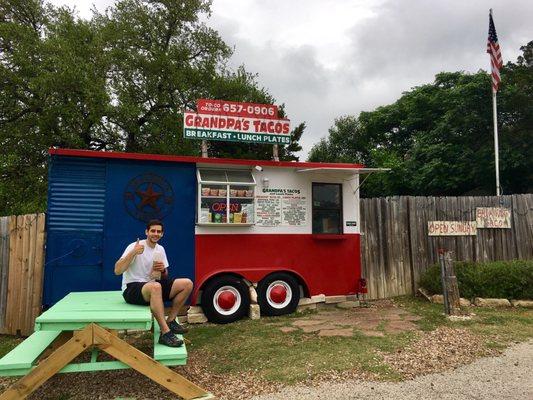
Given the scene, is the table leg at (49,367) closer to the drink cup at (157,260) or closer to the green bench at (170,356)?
the green bench at (170,356)

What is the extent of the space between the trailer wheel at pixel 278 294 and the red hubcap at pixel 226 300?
52 cm

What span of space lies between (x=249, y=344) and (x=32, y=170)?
1494 centimetres

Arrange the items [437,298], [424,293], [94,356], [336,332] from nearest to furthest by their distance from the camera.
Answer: [94,356] < [336,332] < [437,298] < [424,293]

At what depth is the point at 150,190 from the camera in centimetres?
736

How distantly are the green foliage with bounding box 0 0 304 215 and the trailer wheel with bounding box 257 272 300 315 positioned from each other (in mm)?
10548

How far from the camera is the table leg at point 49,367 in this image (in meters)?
3.83

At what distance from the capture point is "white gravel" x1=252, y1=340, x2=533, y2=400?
13.8 feet

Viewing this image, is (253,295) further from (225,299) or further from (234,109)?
(234,109)

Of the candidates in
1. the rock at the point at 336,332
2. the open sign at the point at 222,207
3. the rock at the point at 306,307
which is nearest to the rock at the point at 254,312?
the rock at the point at 306,307

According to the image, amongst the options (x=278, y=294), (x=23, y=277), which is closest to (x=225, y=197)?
(x=278, y=294)

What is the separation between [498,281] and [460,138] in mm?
17575

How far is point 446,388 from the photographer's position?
439cm

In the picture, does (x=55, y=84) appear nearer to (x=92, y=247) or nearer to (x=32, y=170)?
(x=32, y=170)

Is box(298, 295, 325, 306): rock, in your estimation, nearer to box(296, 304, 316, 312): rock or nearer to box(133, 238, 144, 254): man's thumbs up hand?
box(296, 304, 316, 312): rock
